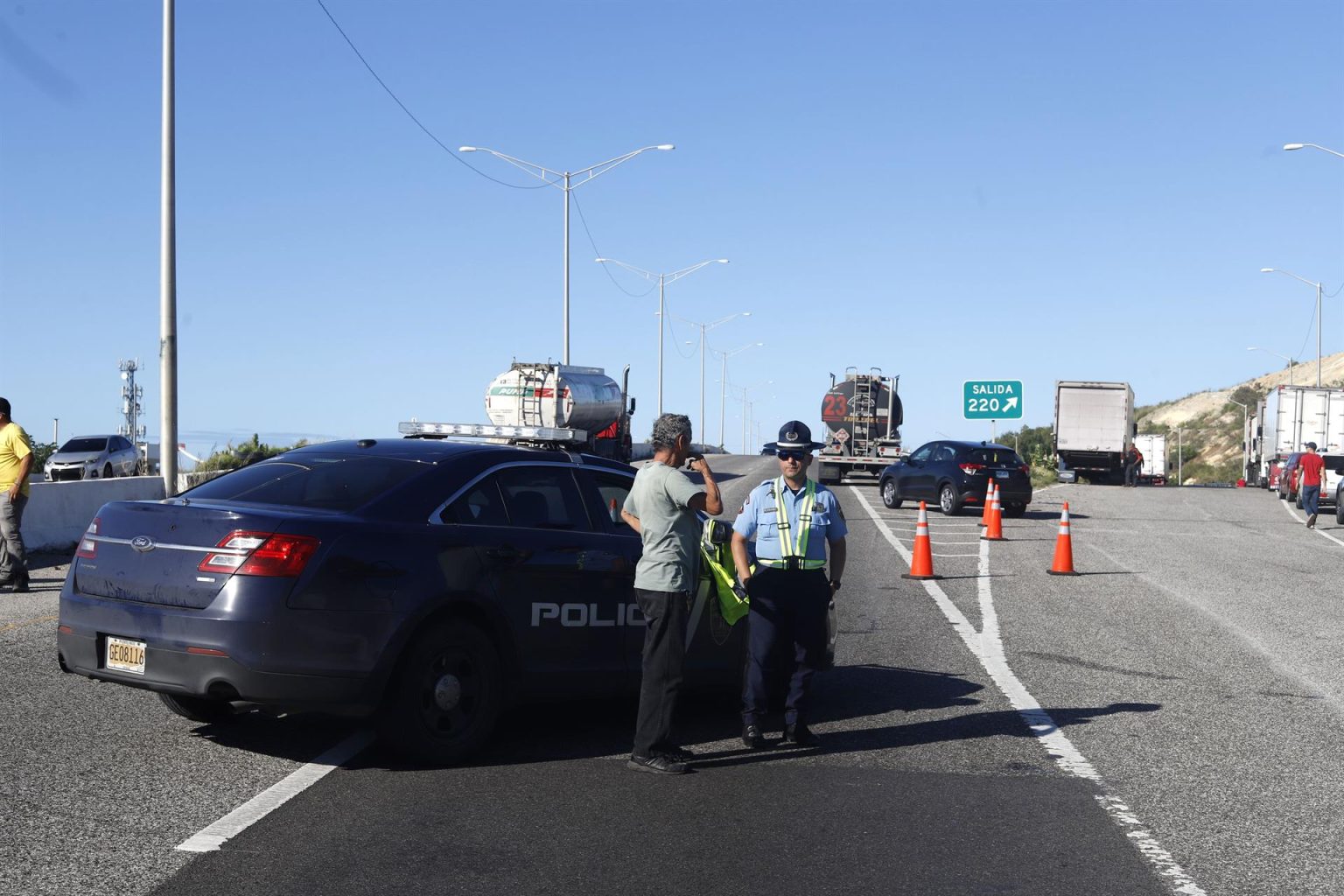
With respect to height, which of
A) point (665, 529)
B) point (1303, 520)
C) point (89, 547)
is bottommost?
point (1303, 520)

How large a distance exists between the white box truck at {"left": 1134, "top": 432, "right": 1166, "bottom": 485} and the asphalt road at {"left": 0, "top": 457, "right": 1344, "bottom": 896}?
175 ft

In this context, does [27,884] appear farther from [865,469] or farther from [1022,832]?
[865,469]

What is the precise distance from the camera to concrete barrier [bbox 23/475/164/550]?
1728cm

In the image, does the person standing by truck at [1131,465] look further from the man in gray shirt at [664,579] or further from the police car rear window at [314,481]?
the police car rear window at [314,481]

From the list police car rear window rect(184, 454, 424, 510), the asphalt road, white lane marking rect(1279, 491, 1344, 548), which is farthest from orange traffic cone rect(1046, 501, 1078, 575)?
police car rear window rect(184, 454, 424, 510)

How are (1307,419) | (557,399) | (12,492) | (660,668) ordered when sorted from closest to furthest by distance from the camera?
1. (660,668)
2. (12,492)
3. (557,399)
4. (1307,419)

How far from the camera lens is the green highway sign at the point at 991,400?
39.8 m

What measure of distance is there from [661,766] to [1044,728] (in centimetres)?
261

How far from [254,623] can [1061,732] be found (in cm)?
452

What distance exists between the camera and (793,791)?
6.81 metres

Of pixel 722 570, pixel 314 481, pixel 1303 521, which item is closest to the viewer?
pixel 314 481

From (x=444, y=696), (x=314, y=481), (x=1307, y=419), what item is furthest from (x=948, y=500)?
(x=444, y=696)

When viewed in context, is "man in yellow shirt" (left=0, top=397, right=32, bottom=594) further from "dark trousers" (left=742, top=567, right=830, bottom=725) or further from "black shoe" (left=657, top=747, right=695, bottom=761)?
"black shoe" (left=657, top=747, right=695, bottom=761)

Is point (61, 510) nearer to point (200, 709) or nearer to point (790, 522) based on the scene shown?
point (200, 709)
